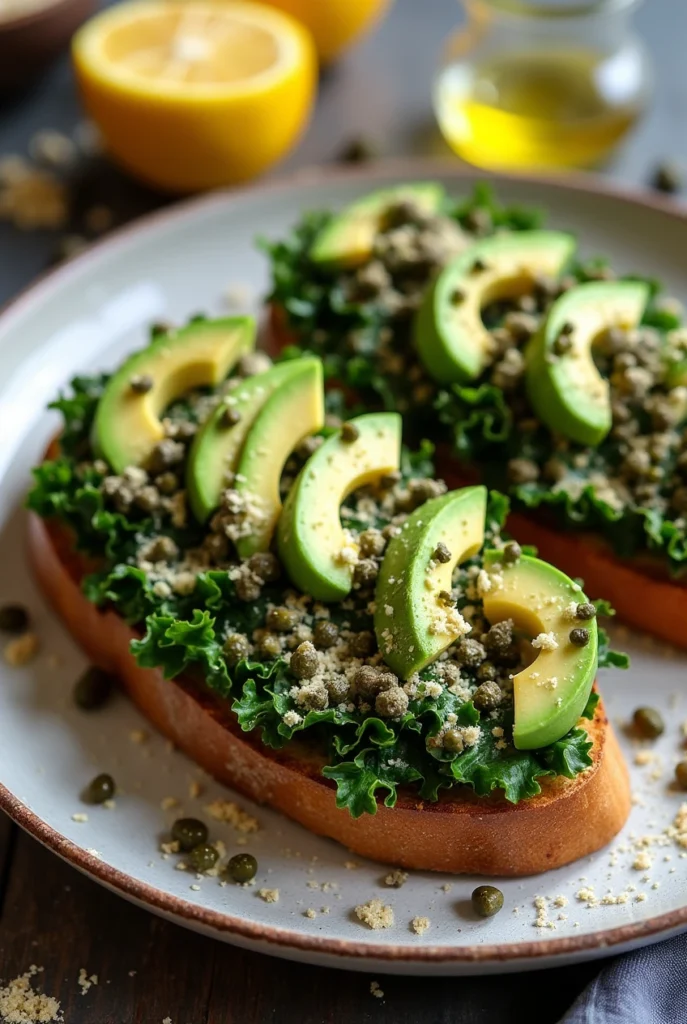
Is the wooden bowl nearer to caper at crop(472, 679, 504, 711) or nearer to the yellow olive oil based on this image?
the yellow olive oil

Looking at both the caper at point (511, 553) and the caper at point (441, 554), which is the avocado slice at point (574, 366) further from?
the caper at point (441, 554)

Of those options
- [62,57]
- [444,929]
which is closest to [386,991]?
[444,929]

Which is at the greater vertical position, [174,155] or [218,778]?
[174,155]

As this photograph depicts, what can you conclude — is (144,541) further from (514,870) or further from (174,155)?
(174,155)

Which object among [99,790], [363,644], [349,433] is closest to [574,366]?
[349,433]

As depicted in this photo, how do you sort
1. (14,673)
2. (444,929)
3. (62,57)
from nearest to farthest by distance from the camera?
(444,929) → (14,673) → (62,57)

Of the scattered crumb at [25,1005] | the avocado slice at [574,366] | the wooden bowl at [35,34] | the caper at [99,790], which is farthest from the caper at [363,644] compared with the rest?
the wooden bowl at [35,34]

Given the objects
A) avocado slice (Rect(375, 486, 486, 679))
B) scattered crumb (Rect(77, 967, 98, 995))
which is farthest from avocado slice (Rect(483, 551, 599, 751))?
scattered crumb (Rect(77, 967, 98, 995))
